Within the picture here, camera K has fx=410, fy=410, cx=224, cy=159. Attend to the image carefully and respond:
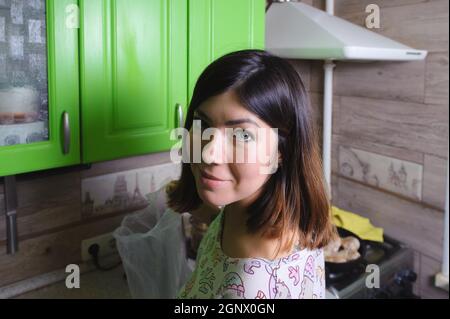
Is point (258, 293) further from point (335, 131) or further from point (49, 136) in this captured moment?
point (335, 131)

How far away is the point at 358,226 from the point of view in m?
1.66

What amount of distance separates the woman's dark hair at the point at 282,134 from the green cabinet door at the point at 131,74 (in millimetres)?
320

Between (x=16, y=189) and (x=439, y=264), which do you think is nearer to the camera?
(x=16, y=189)

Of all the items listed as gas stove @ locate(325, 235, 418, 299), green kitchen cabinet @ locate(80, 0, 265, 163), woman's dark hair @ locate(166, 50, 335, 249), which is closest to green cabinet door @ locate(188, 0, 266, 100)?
green kitchen cabinet @ locate(80, 0, 265, 163)

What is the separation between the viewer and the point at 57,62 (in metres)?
0.88

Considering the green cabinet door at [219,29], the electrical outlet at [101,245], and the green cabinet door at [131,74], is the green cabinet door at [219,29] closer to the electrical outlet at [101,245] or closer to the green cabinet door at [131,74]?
the green cabinet door at [131,74]

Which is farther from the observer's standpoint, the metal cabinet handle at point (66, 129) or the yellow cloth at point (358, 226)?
the yellow cloth at point (358, 226)

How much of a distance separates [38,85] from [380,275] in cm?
121

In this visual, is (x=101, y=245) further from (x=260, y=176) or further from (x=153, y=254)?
(x=260, y=176)

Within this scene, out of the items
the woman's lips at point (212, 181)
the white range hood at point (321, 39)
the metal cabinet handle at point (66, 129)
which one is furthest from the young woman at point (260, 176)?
the white range hood at point (321, 39)

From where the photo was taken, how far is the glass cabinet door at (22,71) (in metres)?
0.82
